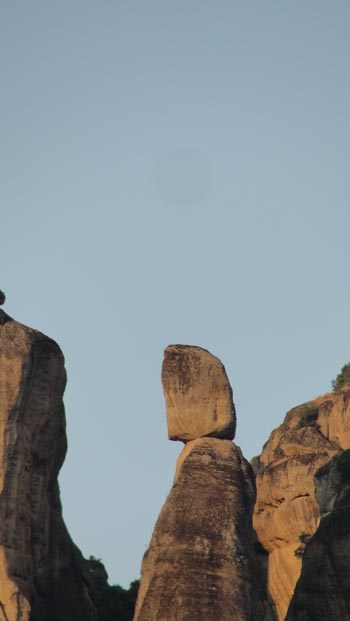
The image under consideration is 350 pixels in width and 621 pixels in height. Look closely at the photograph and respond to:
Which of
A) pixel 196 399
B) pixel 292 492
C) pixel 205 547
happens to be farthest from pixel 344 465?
pixel 292 492

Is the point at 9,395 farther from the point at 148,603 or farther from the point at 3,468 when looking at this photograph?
the point at 148,603

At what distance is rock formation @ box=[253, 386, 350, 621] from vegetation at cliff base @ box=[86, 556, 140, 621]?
1147 centimetres

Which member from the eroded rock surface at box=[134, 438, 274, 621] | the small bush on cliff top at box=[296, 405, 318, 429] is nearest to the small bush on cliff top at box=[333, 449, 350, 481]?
the eroded rock surface at box=[134, 438, 274, 621]

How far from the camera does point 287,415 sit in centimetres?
7300

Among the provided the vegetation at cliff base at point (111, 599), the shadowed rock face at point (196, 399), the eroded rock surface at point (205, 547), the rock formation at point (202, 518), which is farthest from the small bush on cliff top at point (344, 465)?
the vegetation at cliff base at point (111, 599)

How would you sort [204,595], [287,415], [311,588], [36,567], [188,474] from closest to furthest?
[204,595] < [188,474] < [311,588] < [36,567] < [287,415]

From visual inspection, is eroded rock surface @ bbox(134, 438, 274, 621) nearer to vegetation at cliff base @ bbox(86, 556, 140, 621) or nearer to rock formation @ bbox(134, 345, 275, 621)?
rock formation @ bbox(134, 345, 275, 621)

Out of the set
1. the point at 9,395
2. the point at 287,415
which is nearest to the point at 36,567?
the point at 9,395

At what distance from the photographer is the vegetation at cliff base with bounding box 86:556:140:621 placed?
4409 cm

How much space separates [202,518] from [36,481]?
809cm

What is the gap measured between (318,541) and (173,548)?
6311mm

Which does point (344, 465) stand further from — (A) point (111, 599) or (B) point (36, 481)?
(A) point (111, 599)

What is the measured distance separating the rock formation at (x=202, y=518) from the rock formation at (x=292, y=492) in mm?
27993

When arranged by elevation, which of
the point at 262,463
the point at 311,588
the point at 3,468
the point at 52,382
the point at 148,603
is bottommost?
the point at 148,603
